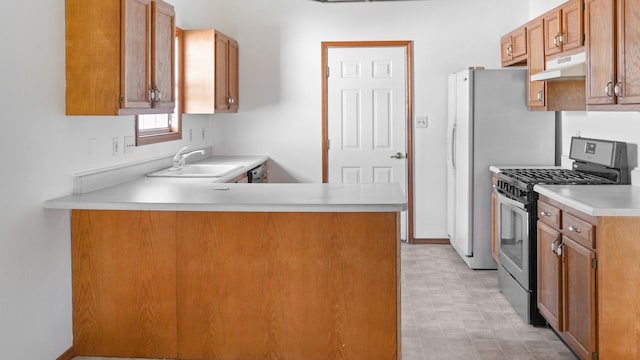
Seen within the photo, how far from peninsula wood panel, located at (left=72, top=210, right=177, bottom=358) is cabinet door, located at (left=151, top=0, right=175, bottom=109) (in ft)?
2.64

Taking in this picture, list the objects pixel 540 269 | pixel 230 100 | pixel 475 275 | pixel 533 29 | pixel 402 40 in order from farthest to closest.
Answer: pixel 402 40, pixel 230 100, pixel 475 275, pixel 533 29, pixel 540 269

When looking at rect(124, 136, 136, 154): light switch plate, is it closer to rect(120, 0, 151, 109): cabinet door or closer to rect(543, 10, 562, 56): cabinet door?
rect(120, 0, 151, 109): cabinet door

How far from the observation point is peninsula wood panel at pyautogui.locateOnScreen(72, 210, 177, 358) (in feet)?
10.9

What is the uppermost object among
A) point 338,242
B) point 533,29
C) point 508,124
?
point 533,29

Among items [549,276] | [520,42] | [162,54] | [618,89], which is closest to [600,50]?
[618,89]

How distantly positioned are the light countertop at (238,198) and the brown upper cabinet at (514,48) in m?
2.14

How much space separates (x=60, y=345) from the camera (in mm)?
3289

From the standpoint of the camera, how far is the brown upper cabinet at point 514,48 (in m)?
5.16

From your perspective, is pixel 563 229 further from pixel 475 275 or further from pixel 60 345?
pixel 60 345

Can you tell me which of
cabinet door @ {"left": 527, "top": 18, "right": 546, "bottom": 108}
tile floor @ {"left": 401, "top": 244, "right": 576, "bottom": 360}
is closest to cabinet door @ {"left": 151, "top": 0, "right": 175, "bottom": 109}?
tile floor @ {"left": 401, "top": 244, "right": 576, "bottom": 360}

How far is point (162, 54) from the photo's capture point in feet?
12.6

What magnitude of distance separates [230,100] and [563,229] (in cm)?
359

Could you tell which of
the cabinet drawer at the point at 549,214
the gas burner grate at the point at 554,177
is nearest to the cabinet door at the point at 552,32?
the gas burner grate at the point at 554,177

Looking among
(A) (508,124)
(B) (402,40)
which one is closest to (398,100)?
(B) (402,40)
